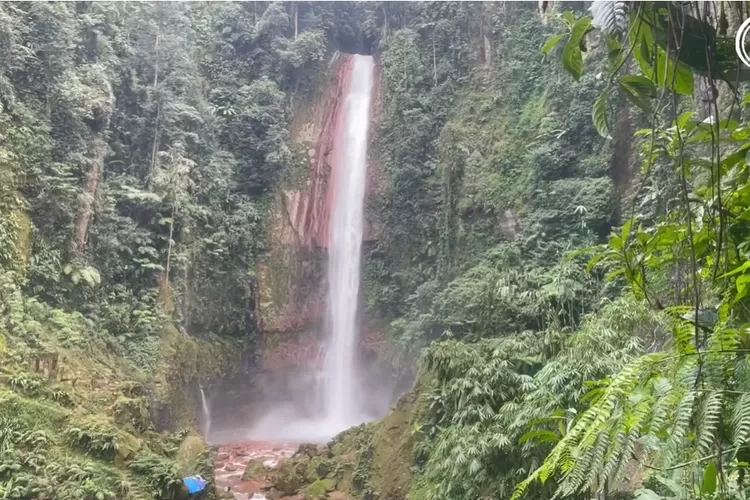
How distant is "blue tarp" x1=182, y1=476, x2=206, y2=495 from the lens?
7.48 m

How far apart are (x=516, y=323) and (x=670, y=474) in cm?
818

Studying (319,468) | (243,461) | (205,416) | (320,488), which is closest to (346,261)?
(205,416)

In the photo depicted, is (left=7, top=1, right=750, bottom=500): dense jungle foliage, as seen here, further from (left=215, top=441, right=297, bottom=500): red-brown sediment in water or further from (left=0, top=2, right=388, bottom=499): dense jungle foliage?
(left=215, top=441, right=297, bottom=500): red-brown sediment in water

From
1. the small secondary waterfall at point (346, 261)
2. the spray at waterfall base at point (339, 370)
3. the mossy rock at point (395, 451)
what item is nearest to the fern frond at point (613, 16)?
the mossy rock at point (395, 451)

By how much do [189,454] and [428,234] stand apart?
8465 millimetres

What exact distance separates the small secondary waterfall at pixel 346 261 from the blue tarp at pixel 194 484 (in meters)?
6.92

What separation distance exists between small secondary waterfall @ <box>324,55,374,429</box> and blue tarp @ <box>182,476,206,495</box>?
692cm

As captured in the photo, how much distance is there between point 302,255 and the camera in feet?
53.0

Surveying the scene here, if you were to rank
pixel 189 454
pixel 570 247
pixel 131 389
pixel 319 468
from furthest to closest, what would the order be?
pixel 570 247 < pixel 131 389 < pixel 319 468 < pixel 189 454

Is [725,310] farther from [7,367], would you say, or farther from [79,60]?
[79,60]

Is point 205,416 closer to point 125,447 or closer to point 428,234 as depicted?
point 125,447

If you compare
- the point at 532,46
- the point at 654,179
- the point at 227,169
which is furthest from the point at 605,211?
the point at 227,169

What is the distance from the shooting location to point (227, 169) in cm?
1502

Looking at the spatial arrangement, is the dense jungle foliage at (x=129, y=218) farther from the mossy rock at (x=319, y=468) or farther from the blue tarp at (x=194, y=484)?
the mossy rock at (x=319, y=468)
